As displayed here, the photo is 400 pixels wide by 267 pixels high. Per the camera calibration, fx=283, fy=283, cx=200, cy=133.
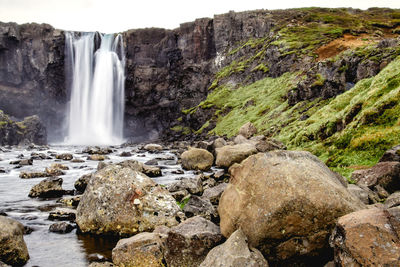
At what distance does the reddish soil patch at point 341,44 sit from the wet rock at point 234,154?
103 feet

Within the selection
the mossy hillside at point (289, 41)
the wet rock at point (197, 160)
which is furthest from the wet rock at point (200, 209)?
the mossy hillside at point (289, 41)

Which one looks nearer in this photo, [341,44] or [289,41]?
[341,44]

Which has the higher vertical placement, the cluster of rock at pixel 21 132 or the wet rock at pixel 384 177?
the wet rock at pixel 384 177

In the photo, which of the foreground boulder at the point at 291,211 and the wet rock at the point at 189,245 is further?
the wet rock at the point at 189,245

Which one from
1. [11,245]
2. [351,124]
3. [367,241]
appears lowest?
[11,245]

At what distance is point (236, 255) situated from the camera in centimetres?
613

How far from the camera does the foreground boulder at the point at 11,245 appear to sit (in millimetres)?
8008

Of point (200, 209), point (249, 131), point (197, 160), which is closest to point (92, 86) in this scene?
point (249, 131)

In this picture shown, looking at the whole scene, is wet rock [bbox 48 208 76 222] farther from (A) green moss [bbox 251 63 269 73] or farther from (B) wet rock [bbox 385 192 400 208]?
(A) green moss [bbox 251 63 269 73]

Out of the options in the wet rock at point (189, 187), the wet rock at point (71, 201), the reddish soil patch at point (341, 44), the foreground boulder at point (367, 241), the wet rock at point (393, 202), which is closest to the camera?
the foreground boulder at point (367, 241)

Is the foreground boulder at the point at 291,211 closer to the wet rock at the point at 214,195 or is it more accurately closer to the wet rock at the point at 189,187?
the wet rock at the point at 214,195

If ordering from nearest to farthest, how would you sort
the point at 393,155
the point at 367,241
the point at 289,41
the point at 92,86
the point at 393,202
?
the point at 367,241
the point at 393,202
the point at 393,155
the point at 289,41
the point at 92,86

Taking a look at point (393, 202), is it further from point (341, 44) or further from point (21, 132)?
point (21, 132)

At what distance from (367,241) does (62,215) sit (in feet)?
39.6
